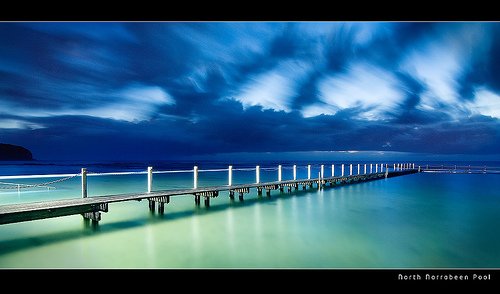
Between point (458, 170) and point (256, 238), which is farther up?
point (256, 238)

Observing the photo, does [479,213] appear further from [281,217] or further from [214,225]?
[214,225]

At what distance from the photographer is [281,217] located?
11.2 metres

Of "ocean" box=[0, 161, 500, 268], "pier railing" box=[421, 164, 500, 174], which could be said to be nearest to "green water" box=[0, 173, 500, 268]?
"ocean" box=[0, 161, 500, 268]

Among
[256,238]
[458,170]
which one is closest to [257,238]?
[256,238]

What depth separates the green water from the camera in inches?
270

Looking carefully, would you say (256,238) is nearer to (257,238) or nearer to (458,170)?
(257,238)

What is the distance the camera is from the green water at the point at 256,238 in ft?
22.5

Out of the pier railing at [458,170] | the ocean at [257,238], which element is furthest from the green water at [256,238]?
the pier railing at [458,170]

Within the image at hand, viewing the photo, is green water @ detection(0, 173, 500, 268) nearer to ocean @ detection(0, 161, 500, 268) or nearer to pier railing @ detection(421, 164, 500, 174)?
ocean @ detection(0, 161, 500, 268)

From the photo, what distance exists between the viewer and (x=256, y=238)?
8695 millimetres
